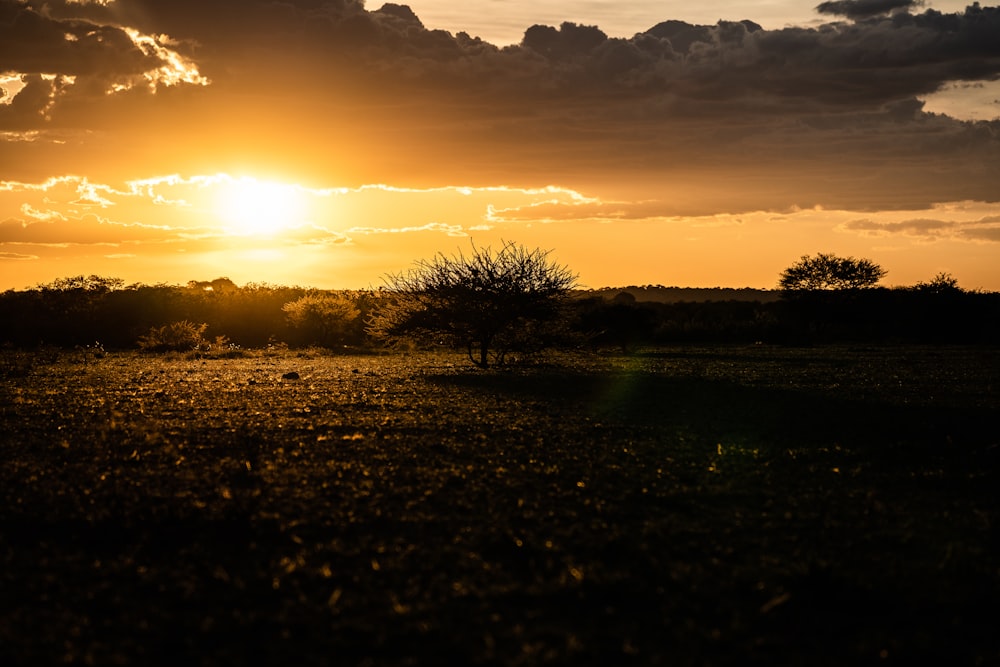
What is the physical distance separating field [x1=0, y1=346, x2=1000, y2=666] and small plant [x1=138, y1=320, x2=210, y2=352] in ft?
114

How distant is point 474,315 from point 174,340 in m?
27.7

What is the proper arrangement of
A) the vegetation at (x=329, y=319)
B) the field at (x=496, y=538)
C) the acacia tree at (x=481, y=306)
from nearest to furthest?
the field at (x=496, y=538) < the acacia tree at (x=481, y=306) < the vegetation at (x=329, y=319)

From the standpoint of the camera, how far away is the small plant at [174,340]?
53.8 meters

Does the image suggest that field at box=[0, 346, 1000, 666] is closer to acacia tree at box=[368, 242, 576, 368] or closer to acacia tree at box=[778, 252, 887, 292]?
acacia tree at box=[368, 242, 576, 368]

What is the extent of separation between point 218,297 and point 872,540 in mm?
72651

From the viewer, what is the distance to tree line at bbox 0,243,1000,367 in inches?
1401

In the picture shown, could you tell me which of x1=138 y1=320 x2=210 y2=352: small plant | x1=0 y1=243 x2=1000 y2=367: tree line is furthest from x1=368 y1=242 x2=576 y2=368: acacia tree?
x1=138 y1=320 x2=210 y2=352: small plant

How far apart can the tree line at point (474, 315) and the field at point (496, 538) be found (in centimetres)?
1571

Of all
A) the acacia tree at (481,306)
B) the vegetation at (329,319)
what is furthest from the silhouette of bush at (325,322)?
the acacia tree at (481,306)

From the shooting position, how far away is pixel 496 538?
918 centimetres

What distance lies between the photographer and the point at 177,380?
3006 cm

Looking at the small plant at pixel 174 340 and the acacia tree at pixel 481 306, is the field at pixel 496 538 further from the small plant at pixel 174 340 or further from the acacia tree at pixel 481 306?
the small plant at pixel 174 340

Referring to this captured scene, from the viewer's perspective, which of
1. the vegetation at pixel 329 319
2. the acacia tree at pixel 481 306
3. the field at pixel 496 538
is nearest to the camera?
the field at pixel 496 538

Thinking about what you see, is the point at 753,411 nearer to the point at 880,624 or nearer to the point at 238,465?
the point at 238,465
